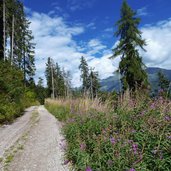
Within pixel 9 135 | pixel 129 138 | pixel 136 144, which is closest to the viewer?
pixel 136 144

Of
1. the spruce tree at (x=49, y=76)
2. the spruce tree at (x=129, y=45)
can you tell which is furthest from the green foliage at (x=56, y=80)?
the spruce tree at (x=129, y=45)

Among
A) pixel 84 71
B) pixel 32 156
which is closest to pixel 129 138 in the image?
pixel 32 156

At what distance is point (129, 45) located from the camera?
84.1ft

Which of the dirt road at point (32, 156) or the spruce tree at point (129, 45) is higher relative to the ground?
the spruce tree at point (129, 45)

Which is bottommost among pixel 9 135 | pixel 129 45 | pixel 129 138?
pixel 9 135

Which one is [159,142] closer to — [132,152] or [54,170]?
[132,152]

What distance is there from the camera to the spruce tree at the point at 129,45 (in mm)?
25047

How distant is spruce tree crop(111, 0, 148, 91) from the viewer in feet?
82.2

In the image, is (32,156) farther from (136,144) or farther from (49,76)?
(49,76)

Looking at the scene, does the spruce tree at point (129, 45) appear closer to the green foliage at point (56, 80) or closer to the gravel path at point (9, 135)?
the gravel path at point (9, 135)

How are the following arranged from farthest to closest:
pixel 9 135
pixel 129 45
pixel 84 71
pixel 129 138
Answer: pixel 84 71, pixel 129 45, pixel 9 135, pixel 129 138

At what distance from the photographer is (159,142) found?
12.8 feet

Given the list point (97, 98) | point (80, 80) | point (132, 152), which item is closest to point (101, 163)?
point (132, 152)

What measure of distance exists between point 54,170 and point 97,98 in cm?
515
